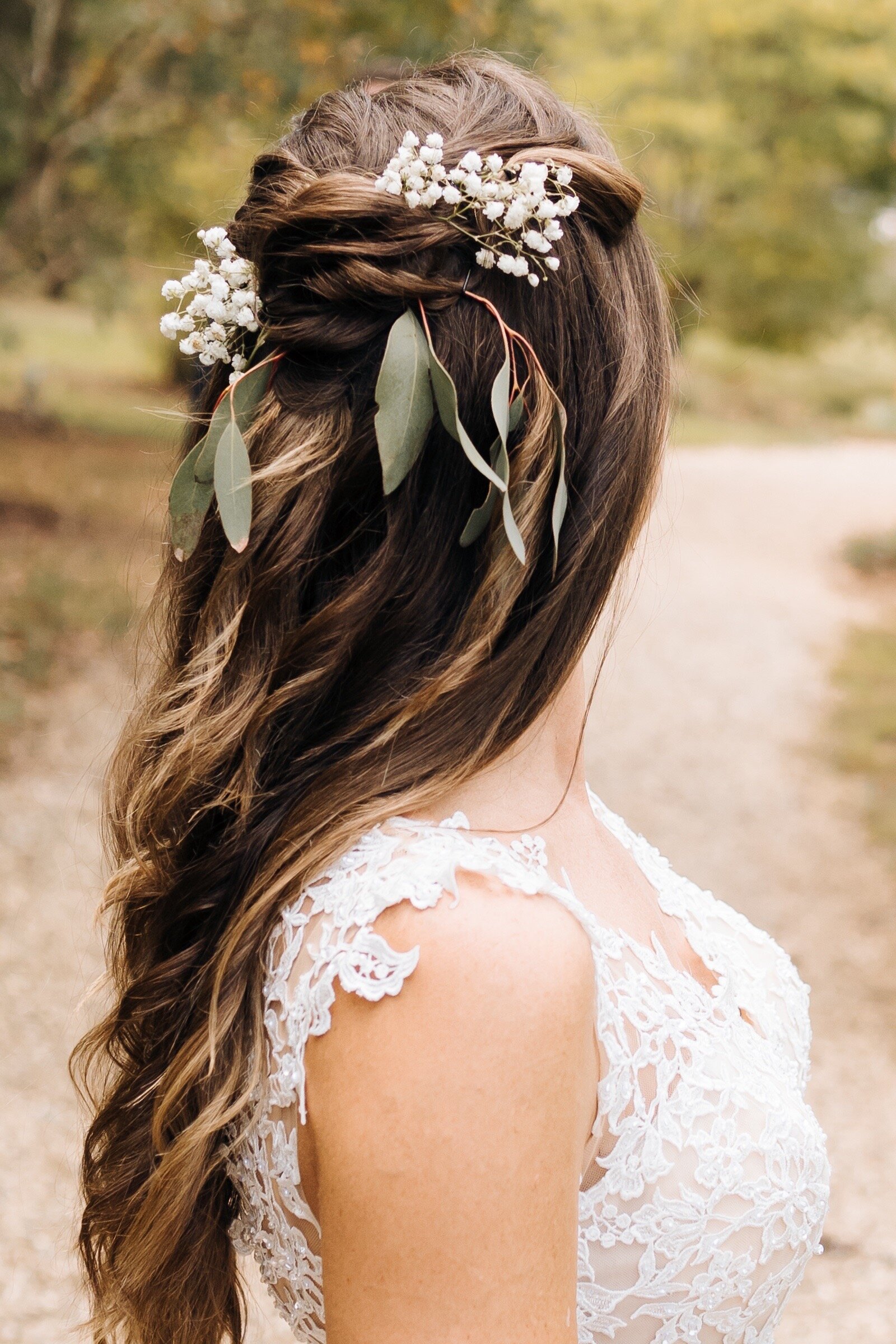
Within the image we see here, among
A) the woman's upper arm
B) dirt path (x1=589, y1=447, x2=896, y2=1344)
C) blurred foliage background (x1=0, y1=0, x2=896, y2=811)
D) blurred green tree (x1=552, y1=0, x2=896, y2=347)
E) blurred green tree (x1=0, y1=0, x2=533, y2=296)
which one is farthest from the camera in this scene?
blurred green tree (x1=552, y1=0, x2=896, y2=347)

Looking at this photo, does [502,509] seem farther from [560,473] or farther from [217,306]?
[217,306]

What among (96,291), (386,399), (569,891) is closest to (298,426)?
(386,399)

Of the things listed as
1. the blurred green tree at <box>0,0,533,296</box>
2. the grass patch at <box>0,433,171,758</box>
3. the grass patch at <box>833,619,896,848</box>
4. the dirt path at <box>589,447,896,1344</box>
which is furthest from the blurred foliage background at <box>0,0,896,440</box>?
the grass patch at <box>833,619,896,848</box>

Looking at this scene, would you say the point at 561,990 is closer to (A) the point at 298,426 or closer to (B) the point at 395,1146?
(B) the point at 395,1146

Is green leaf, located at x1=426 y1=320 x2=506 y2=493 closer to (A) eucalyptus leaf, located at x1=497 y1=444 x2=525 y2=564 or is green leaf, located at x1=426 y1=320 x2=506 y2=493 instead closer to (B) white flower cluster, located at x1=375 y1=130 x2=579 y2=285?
(A) eucalyptus leaf, located at x1=497 y1=444 x2=525 y2=564

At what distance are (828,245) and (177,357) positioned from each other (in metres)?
10.8

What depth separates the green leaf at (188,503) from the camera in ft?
4.30

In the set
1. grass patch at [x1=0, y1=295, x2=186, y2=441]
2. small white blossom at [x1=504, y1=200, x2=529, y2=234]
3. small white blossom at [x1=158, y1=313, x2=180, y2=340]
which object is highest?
small white blossom at [x1=504, y1=200, x2=529, y2=234]

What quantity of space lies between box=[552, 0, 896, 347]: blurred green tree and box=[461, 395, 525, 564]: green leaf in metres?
15.4

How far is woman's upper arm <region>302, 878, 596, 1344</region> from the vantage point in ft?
3.32

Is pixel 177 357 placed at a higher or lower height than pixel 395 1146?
lower

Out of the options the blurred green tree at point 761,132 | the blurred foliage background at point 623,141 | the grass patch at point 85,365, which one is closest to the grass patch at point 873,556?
the blurred foliage background at point 623,141

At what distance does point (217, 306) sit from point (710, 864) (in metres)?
5.54

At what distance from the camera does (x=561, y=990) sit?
1056 mm
